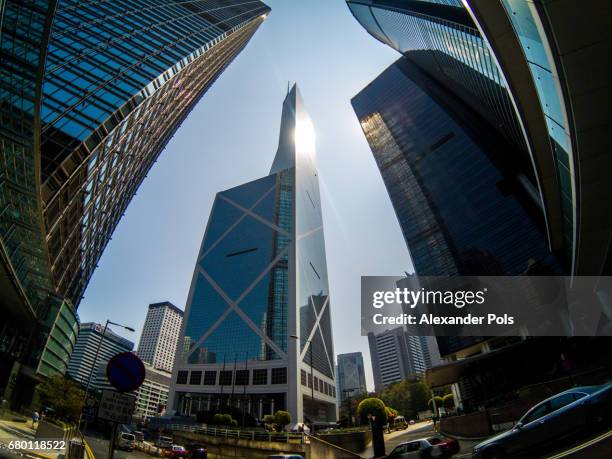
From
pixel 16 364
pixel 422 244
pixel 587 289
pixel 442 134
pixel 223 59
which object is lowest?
pixel 16 364

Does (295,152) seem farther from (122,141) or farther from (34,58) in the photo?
(34,58)

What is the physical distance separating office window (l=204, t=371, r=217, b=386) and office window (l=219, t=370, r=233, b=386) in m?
1.93

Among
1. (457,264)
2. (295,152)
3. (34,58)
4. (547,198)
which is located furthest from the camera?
(295,152)

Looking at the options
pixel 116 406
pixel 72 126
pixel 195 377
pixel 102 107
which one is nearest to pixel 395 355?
pixel 195 377

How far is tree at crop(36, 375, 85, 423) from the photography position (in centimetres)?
3170

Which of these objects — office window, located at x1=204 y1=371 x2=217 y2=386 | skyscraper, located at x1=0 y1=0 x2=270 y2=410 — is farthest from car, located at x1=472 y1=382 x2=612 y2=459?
office window, located at x1=204 y1=371 x2=217 y2=386

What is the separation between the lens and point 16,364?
107ft

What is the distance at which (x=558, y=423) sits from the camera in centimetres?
732

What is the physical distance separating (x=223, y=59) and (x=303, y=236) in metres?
53.7

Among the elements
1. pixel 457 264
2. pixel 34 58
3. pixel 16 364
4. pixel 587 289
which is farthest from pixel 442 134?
pixel 16 364

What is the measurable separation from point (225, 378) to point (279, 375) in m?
14.1

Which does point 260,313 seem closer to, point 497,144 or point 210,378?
point 210,378

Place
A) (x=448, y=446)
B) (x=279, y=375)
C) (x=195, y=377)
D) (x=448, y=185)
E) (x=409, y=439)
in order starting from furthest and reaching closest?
(x=195, y=377) → (x=448, y=185) → (x=279, y=375) → (x=409, y=439) → (x=448, y=446)

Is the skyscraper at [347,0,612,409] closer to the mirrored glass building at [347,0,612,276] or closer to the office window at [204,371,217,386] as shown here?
the mirrored glass building at [347,0,612,276]
